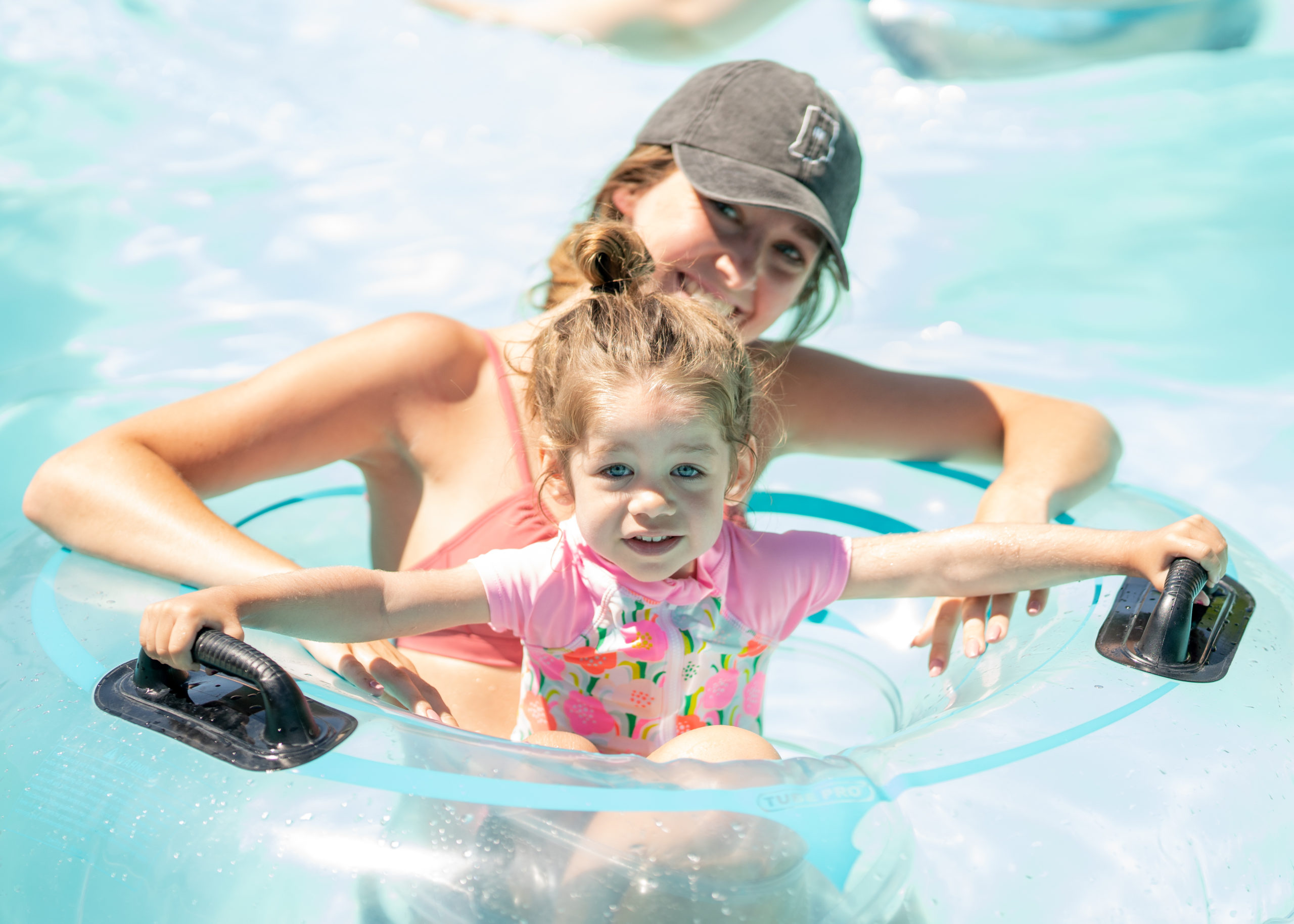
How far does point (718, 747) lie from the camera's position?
1438 mm

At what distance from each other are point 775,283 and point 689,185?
226 millimetres

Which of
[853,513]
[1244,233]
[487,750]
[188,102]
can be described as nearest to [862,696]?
[853,513]

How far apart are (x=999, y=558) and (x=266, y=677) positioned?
0.98m

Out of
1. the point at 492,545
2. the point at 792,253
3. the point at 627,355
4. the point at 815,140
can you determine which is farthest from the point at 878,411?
the point at 627,355

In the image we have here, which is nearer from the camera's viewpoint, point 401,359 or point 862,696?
point 401,359

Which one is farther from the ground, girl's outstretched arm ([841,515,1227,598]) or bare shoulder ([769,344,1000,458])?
girl's outstretched arm ([841,515,1227,598])

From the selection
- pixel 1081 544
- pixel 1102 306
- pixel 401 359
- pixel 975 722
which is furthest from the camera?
pixel 1102 306

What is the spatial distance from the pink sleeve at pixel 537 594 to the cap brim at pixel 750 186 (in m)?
0.68

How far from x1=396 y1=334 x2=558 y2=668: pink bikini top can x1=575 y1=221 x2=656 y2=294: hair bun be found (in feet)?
1.25

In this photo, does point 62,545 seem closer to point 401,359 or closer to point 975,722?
point 401,359

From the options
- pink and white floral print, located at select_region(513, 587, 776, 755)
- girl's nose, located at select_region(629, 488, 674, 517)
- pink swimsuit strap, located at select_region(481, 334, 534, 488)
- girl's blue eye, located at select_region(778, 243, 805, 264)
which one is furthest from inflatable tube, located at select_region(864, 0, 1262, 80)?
girl's nose, located at select_region(629, 488, 674, 517)

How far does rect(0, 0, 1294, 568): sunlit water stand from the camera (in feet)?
12.1

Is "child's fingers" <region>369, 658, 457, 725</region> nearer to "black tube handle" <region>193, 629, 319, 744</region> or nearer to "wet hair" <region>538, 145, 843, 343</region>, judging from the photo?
"black tube handle" <region>193, 629, 319, 744</region>

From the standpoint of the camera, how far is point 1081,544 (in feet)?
5.29
